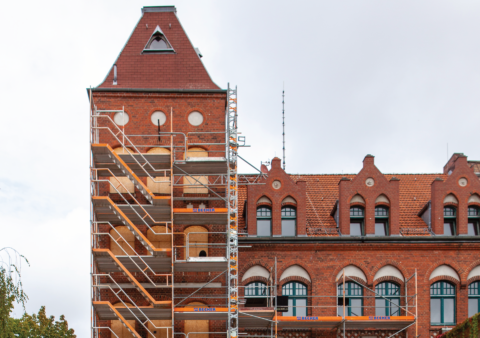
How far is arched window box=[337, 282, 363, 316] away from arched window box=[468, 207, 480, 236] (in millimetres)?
5504

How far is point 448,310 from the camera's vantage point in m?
26.4

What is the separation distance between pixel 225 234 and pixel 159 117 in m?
5.39

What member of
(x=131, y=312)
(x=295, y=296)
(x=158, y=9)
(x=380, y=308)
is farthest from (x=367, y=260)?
(x=158, y=9)

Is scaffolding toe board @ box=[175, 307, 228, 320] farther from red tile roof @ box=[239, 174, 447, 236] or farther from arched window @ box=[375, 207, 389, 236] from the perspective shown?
arched window @ box=[375, 207, 389, 236]

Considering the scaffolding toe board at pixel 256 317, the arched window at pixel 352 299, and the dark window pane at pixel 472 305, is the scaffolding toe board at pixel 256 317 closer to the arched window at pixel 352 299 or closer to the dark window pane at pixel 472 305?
the arched window at pixel 352 299

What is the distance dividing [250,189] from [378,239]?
5.53 m

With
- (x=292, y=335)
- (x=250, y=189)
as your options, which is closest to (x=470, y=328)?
(x=292, y=335)


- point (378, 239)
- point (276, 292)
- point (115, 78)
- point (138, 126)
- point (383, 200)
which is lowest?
point (276, 292)

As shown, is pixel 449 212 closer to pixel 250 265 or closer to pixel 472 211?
pixel 472 211

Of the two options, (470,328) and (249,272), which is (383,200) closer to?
(249,272)

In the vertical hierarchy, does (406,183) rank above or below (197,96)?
below

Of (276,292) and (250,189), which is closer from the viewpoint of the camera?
(276,292)

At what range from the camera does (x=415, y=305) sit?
25.8 metres

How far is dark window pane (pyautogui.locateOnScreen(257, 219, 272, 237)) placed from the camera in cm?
2730
